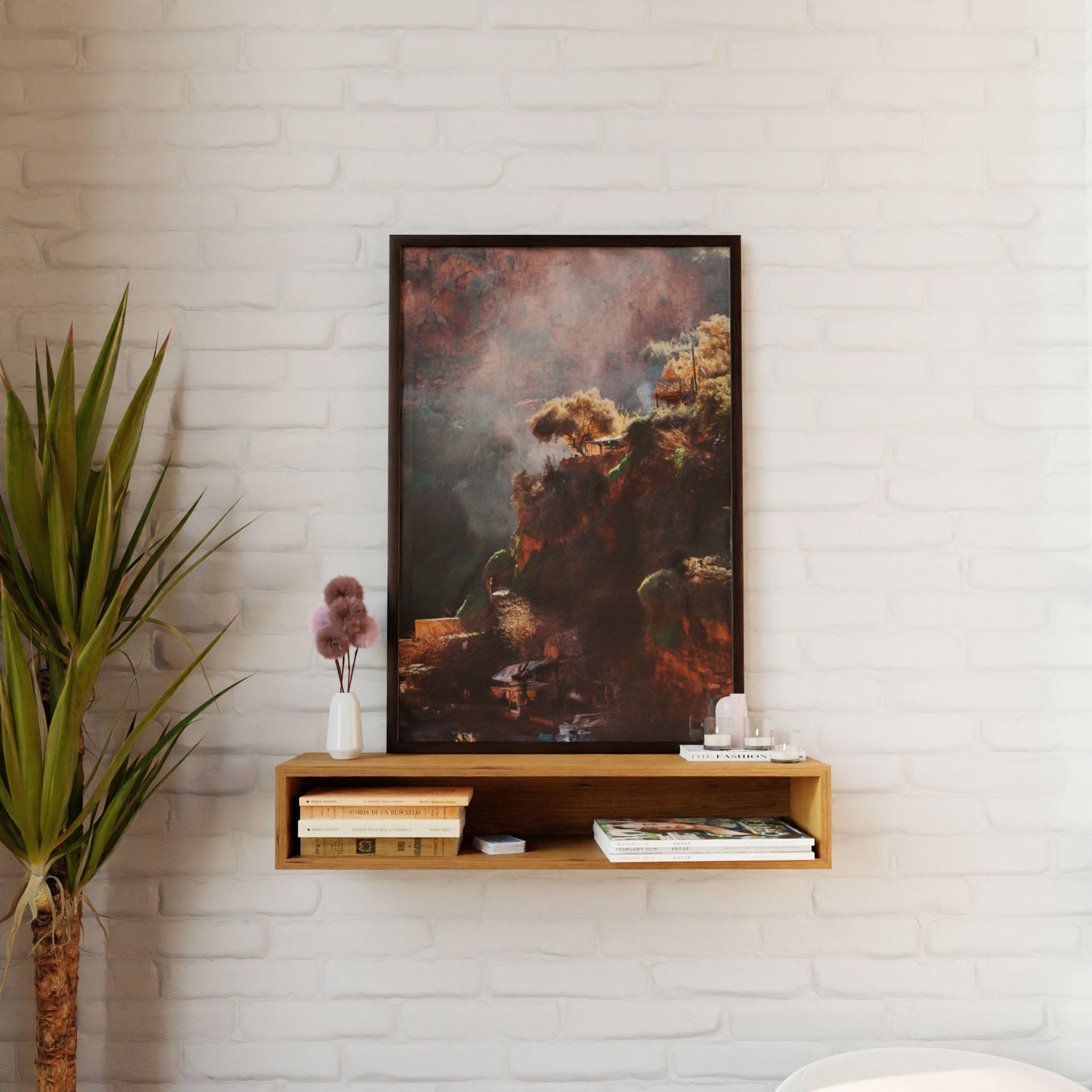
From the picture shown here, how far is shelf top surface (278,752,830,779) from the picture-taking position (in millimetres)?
1267

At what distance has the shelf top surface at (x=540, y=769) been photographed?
4.16 ft

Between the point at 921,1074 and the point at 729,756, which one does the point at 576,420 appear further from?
the point at 921,1074

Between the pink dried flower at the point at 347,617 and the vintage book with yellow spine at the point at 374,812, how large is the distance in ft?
0.81

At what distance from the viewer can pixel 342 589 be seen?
4.41 feet

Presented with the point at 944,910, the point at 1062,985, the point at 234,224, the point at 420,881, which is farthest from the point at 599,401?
the point at 1062,985

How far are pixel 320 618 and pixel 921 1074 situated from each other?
41.8 inches

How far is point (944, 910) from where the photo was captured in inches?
56.9

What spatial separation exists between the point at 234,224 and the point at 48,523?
1.88 feet

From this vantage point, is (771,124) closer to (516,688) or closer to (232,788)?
(516,688)

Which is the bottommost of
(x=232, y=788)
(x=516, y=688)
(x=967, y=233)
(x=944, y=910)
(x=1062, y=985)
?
(x=1062, y=985)

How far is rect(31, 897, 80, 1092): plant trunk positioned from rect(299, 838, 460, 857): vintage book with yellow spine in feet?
1.18

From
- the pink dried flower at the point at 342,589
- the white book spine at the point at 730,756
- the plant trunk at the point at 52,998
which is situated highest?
the pink dried flower at the point at 342,589

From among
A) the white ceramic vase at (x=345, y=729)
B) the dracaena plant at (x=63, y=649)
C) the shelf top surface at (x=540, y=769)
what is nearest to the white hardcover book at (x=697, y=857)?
the shelf top surface at (x=540, y=769)

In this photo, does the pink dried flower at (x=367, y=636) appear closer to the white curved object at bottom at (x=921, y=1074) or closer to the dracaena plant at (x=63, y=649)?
the dracaena plant at (x=63, y=649)
